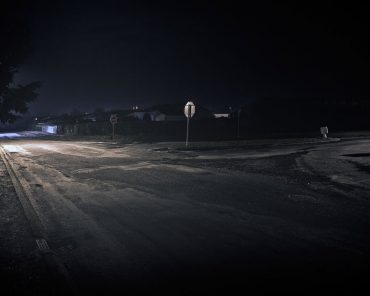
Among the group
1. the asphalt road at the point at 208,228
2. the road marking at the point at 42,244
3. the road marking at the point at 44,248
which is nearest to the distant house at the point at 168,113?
the asphalt road at the point at 208,228

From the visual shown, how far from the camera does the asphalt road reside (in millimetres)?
4773

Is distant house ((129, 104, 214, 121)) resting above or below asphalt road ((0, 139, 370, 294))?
above

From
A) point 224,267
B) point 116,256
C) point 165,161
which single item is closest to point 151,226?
point 116,256

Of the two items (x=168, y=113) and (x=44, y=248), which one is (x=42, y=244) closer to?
(x=44, y=248)

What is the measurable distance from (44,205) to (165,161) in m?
9.93

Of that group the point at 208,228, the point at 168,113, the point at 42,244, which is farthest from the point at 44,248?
the point at 168,113

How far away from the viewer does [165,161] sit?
730 inches

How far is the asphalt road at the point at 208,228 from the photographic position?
15.7ft

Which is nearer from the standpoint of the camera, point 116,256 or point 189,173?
point 116,256

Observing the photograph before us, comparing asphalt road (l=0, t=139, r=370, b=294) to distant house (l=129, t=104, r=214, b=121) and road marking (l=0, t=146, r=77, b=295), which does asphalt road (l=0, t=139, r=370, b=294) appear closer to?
road marking (l=0, t=146, r=77, b=295)

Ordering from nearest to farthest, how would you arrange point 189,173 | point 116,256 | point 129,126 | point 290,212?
1. point 116,256
2. point 290,212
3. point 189,173
4. point 129,126

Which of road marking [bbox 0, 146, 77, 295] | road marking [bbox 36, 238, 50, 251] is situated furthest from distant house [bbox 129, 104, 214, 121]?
road marking [bbox 36, 238, 50, 251]

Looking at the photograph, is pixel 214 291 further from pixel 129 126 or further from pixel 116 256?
pixel 129 126

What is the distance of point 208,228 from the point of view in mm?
6891
